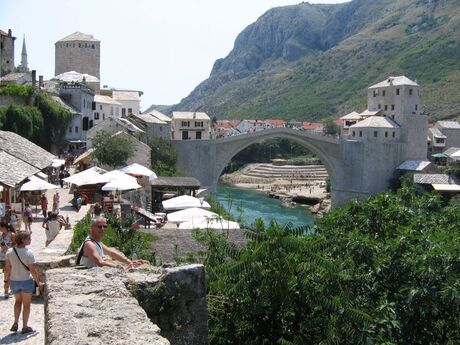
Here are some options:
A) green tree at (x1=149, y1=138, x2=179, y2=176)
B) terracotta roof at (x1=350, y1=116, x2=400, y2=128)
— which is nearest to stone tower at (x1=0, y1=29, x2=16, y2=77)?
green tree at (x1=149, y1=138, x2=179, y2=176)

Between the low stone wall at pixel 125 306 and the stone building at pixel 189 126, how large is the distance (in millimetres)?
51380

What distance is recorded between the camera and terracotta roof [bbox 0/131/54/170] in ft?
59.8

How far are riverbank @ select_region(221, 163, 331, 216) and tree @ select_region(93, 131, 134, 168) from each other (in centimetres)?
2894

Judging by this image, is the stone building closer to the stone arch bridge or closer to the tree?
the stone arch bridge

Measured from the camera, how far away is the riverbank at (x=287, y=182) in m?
58.5

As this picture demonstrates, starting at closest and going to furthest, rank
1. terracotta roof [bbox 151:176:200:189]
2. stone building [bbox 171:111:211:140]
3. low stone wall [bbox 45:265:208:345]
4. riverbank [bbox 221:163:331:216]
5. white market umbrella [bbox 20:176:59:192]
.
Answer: low stone wall [bbox 45:265:208:345], white market umbrella [bbox 20:176:59:192], terracotta roof [bbox 151:176:200:189], stone building [bbox 171:111:211:140], riverbank [bbox 221:163:331:216]

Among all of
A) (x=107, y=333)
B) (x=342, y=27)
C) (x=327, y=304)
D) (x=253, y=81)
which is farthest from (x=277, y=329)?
(x=342, y=27)

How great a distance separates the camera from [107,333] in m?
3.89

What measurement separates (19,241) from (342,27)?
6955 inches

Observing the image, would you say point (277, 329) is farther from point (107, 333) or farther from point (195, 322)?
point (107, 333)

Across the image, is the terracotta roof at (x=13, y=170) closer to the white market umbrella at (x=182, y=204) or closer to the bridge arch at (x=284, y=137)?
the white market umbrella at (x=182, y=204)

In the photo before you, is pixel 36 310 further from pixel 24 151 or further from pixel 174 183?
pixel 174 183

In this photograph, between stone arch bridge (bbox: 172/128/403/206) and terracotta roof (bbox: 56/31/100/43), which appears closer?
stone arch bridge (bbox: 172/128/403/206)

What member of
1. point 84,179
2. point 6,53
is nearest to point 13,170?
point 84,179
